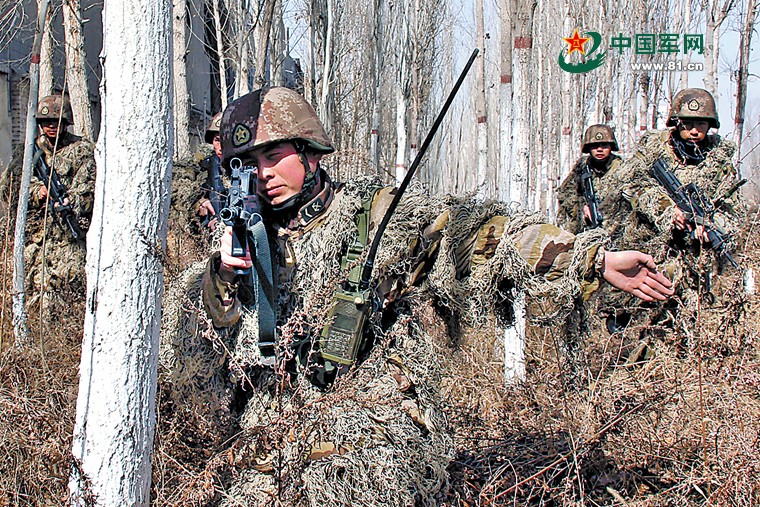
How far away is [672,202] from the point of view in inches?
188

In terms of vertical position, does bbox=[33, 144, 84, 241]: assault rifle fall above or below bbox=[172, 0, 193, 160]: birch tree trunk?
below

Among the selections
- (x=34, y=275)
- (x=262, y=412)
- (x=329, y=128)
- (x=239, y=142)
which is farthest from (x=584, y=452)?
(x=329, y=128)

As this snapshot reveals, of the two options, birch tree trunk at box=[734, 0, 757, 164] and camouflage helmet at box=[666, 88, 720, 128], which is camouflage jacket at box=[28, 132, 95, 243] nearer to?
Answer: camouflage helmet at box=[666, 88, 720, 128]

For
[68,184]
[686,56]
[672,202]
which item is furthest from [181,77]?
[686,56]

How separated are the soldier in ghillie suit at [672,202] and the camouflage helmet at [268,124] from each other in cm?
325

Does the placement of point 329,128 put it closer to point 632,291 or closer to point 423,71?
point 423,71

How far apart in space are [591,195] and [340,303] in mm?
4611

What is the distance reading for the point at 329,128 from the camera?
11.1 m

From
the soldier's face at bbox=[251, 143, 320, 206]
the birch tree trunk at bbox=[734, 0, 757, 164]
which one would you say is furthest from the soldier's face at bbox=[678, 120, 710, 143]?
the birch tree trunk at bbox=[734, 0, 757, 164]

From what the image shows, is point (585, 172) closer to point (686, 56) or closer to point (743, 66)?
point (743, 66)

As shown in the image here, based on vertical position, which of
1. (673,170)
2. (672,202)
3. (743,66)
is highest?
(743,66)

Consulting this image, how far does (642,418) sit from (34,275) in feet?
13.6

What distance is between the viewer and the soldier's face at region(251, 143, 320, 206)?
7.06 feet

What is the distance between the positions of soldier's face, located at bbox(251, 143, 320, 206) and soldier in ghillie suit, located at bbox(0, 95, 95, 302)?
3.33 meters
